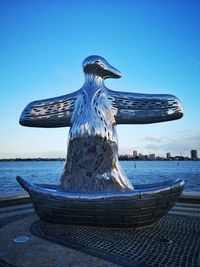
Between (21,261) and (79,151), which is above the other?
(79,151)

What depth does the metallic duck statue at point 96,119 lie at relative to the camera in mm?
8156

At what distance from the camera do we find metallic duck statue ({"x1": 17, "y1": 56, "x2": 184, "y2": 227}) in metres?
8.16

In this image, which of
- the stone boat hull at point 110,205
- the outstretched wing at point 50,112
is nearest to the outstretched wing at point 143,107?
the outstretched wing at point 50,112

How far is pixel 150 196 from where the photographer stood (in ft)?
22.1

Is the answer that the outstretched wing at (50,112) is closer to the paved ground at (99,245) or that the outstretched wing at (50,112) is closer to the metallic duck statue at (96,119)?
the metallic duck statue at (96,119)

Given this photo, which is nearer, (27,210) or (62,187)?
(62,187)

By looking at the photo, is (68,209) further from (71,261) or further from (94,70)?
(94,70)

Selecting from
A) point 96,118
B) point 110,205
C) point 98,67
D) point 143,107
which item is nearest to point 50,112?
point 96,118

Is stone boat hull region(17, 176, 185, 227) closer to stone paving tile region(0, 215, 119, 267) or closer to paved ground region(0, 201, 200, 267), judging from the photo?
paved ground region(0, 201, 200, 267)

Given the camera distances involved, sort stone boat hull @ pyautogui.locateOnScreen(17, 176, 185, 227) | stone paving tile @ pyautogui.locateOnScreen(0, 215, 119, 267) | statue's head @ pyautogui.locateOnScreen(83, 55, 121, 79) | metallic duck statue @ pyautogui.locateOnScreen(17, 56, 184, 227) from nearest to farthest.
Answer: stone paving tile @ pyautogui.locateOnScreen(0, 215, 119, 267), stone boat hull @ pyautogui.locateOnScreen(17, 176, 185, 227), metallic duck statue @ pyautogui.locateOnScreen(17, 56, 184, 227), statue's head @ pyautogui.locateOnScreen(83, 55, 121, 79)

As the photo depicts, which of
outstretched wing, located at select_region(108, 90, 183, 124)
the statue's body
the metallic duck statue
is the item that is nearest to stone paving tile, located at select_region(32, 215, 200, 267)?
the metallic duck statue

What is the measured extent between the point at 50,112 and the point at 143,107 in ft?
10.7

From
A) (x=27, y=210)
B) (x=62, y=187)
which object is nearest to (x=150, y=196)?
(x=62, y=187)

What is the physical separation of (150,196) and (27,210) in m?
6.64
